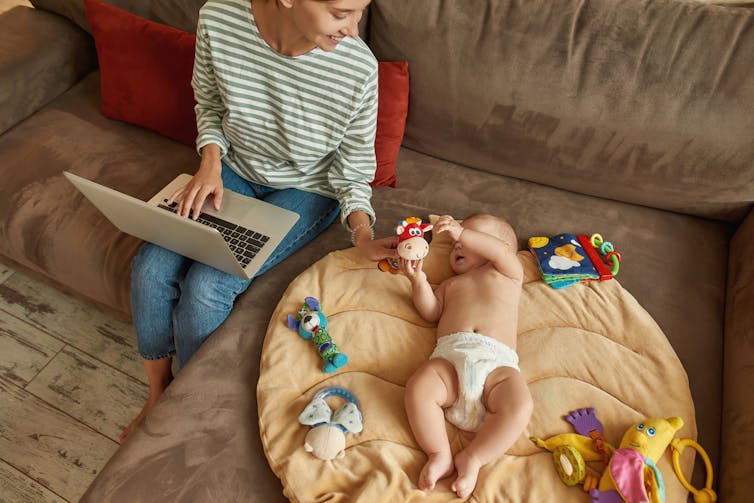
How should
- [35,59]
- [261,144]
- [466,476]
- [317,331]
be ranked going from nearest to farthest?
[466,476] < [317,331] < [261,144] < [35,59]

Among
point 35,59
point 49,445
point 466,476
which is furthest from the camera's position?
point 35,59

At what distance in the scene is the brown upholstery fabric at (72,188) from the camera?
57.0 inches

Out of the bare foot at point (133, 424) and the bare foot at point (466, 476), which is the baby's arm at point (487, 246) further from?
the bare foot at point (133, 424)

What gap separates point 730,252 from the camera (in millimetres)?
1494

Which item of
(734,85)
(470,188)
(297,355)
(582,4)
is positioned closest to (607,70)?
(582,4)

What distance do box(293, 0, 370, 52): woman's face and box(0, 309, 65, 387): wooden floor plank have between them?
131cm

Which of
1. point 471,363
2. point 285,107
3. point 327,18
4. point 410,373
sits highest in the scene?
point 327,18

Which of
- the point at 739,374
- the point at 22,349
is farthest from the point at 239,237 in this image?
the point at 739,374

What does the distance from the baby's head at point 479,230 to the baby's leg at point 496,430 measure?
344 millimetres

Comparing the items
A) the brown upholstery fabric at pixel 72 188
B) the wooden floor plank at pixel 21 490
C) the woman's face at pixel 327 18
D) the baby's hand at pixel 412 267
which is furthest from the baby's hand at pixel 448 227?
the wooden floor plank at pixel 21 490

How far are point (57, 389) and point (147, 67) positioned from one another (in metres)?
1.01

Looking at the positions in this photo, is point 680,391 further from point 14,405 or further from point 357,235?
point 14,405

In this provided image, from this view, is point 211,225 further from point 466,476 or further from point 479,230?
point 466,476

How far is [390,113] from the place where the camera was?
4.91ft
